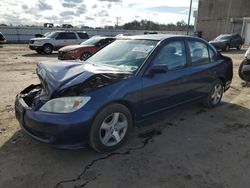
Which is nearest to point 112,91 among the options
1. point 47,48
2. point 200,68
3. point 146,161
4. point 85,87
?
point 85,87

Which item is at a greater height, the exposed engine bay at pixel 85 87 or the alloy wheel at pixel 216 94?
the exposed engine bay at pixel 85 87

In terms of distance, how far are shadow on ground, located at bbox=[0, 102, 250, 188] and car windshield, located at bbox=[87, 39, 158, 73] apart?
1152 millimetres

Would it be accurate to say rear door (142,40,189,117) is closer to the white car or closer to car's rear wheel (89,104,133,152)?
car's rear wheel (89,104,133,152)

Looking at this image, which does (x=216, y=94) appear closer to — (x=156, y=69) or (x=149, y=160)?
(x=156, y=69)

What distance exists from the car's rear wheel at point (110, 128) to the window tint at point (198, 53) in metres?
1.94

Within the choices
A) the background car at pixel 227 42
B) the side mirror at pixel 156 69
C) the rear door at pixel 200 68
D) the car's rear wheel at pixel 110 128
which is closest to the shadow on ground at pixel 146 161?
the car's rear wheel at pixel 110 128

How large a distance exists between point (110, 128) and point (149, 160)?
26.9 inches

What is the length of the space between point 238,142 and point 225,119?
1.03m

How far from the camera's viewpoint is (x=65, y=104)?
10.6 ft

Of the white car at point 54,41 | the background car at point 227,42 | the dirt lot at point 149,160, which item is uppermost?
the dirt lot at point 149,160

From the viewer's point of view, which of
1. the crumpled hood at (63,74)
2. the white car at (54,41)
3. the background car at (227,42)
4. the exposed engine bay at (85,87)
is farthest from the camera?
the background car at (227,42)

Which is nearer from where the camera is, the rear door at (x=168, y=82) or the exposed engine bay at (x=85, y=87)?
the exposed engine bay at (x=85, y=87)

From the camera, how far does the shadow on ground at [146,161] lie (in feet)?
9.95

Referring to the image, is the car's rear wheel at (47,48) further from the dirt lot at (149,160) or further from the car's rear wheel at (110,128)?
the car's rear wheel at (110,128)
